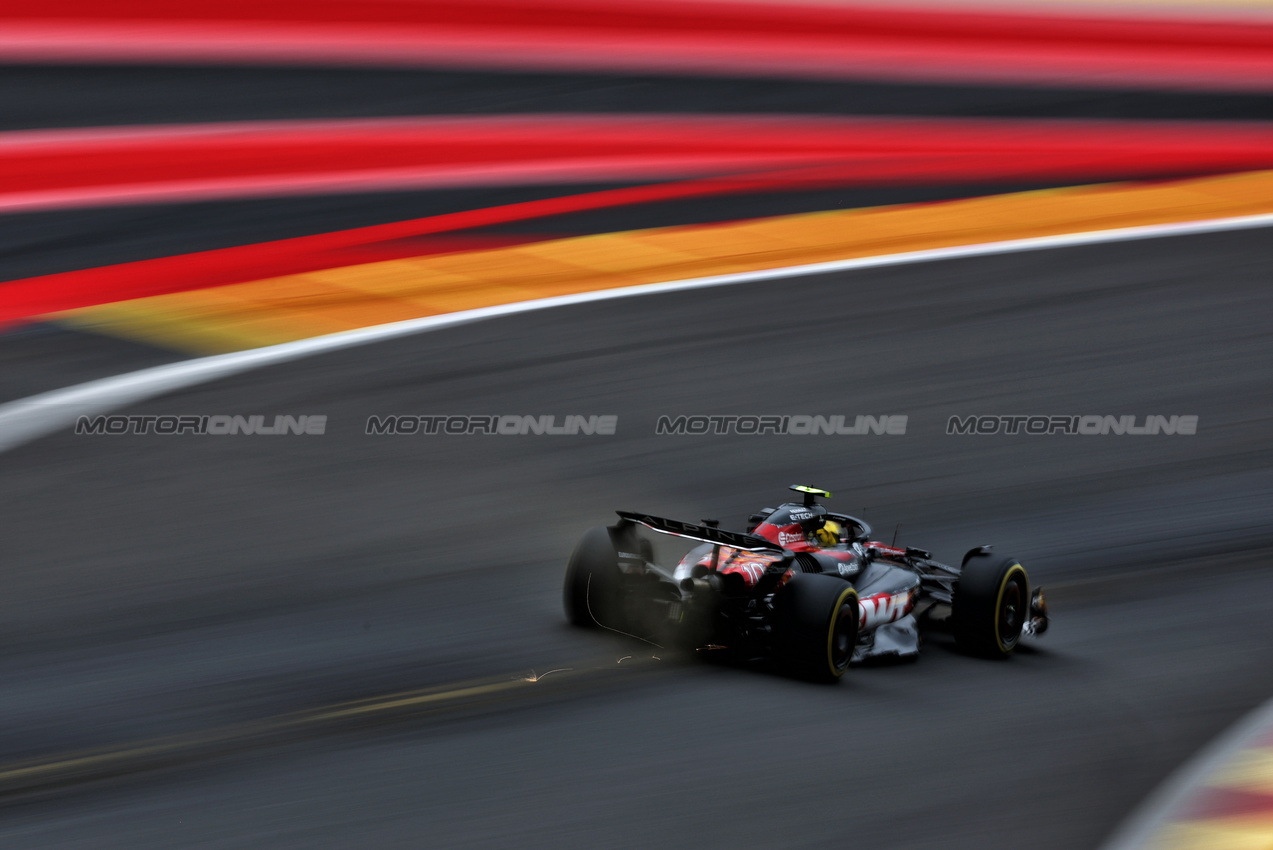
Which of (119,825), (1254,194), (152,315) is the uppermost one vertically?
(1254,194)

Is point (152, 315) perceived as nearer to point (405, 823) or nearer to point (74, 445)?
point (74, 445)

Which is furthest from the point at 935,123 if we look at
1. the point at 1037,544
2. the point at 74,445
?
the point at 74,445

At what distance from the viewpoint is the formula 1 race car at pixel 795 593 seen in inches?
291

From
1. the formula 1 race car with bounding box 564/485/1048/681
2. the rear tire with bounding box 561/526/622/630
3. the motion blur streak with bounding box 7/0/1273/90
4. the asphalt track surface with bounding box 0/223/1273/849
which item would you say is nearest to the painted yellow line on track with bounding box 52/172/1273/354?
the asphalt track surface with bounding box 0/223/1273/849

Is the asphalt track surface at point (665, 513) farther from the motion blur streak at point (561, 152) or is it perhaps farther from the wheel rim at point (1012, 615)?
the motion blur streak at point (561, 152)

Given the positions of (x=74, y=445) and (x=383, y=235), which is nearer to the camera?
(x=74, y=445)

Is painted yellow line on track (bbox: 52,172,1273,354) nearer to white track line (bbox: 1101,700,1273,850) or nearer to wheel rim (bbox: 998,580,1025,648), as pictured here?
wheel rim (bbox: 998,580,1025,648)

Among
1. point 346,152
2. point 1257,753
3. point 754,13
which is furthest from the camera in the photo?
point 754,13

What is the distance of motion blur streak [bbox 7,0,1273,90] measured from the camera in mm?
18844

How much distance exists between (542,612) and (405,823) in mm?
2624

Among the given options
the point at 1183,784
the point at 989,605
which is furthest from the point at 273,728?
the point at 1183,784

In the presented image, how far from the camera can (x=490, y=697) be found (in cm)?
727

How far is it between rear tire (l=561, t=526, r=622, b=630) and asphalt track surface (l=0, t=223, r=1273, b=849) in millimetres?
139

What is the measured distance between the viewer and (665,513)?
10398 millimetres
